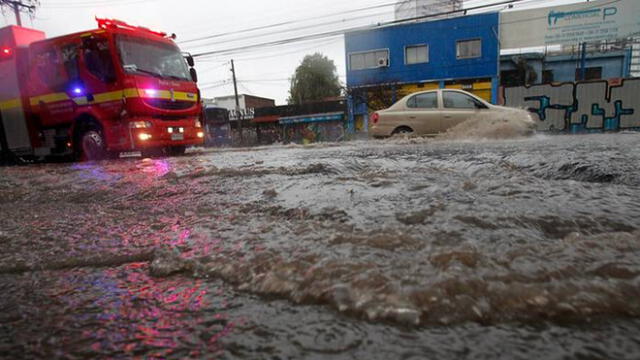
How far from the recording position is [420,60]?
22.8 metres

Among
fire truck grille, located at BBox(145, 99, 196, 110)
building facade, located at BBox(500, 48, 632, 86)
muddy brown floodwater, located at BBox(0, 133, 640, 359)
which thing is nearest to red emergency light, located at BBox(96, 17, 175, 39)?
fire truck grille, located at BBox(145, 99, 196, 110)

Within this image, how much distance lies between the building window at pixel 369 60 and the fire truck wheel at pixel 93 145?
61.2ft

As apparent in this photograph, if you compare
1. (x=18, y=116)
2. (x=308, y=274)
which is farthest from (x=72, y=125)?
(x=308, y=274)

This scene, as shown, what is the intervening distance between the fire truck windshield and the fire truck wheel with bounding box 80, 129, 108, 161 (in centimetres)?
167

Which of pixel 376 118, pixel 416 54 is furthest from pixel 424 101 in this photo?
pixel 416 54

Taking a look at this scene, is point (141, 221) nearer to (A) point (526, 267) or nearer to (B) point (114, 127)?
(A) point (526, 267)

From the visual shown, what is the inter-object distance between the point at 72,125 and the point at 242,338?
8.87 m

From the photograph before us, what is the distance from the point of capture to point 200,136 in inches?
356

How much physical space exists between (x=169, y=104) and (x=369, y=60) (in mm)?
17992

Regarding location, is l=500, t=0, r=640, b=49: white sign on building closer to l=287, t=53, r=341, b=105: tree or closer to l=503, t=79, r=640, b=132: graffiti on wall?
l=503, t=79, r=640, b=132: graffiti on wall

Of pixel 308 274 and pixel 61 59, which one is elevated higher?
pixel 61 59

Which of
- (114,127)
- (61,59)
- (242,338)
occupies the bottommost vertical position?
(242,338)

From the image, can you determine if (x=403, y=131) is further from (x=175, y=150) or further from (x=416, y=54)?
(x=416, y=54)

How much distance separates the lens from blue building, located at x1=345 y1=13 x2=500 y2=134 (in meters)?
21.8
